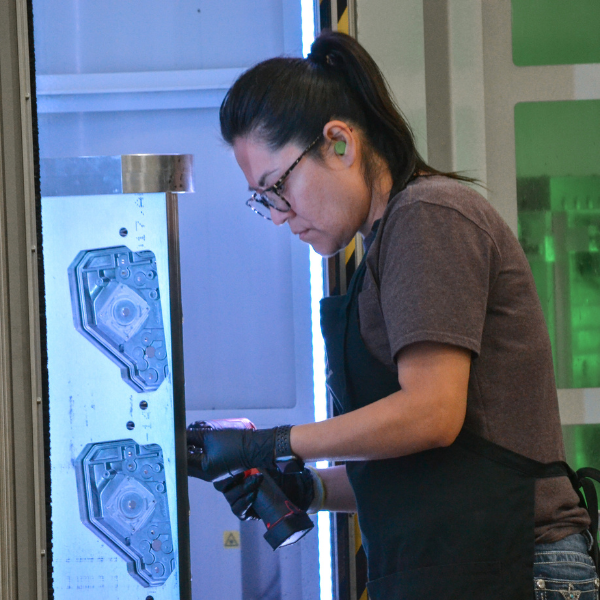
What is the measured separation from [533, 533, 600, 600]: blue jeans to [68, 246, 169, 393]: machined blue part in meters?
0.72

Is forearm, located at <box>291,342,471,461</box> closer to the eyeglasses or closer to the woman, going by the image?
the woman

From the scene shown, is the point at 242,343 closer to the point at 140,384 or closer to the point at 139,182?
the point at 140,384

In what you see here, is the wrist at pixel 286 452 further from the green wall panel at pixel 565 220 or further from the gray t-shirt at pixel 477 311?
the green wall panel at pixel 565 220

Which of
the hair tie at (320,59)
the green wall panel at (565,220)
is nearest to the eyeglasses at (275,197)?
the hair tie at (320,59)

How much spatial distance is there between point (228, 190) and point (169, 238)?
2.07ft

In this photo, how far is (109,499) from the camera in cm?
133

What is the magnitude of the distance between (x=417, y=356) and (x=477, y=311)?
0.33 ft

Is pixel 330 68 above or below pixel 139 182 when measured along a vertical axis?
above

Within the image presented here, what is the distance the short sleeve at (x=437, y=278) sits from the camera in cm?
90

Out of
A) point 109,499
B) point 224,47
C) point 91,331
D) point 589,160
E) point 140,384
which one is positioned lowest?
point 109,499

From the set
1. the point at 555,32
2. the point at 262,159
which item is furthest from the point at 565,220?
the point at 262,159

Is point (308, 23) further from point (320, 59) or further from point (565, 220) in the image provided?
point (565, 220)

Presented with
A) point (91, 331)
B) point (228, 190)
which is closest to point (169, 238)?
point (91, 331)

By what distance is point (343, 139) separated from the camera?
3.57 ft
